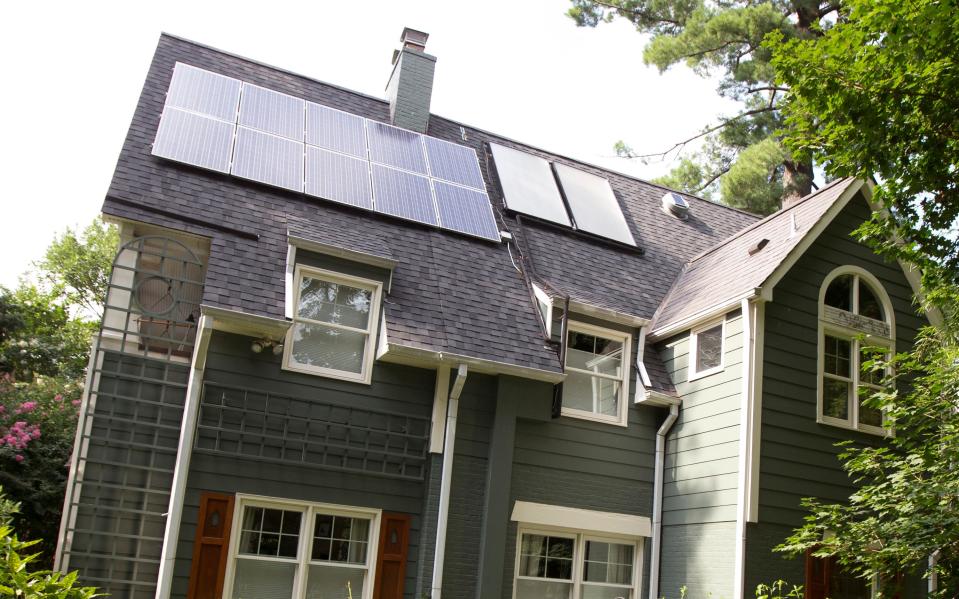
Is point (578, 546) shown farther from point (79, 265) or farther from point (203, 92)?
point (79, 265)

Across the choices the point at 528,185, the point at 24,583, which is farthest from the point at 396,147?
the point at 24,583

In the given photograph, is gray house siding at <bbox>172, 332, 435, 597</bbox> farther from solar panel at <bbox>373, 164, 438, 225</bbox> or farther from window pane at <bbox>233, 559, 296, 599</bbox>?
solar panel at <bbox>373, 164, 438, 225</bbox>

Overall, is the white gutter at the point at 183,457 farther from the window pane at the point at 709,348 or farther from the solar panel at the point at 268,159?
the window pane at the point at 709,348

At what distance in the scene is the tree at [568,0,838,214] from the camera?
21500mm

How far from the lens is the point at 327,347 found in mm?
10641

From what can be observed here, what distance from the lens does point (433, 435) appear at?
10.6 meters

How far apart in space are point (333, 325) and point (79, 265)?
1046 inches

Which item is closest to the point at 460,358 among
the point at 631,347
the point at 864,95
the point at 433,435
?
the point at 433,435

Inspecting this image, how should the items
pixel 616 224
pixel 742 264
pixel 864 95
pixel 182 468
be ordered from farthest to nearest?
1. pixel 616 224
2. pixel 742 264
3. pixel 182 468
4. pixel 864 95

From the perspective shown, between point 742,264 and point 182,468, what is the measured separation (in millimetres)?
8004

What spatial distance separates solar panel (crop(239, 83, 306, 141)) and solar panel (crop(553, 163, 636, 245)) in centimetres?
473

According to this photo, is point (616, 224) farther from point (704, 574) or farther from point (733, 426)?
point (704, 574)

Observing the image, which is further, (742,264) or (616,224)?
(616,224)

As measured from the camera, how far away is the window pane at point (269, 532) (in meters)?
9.70
